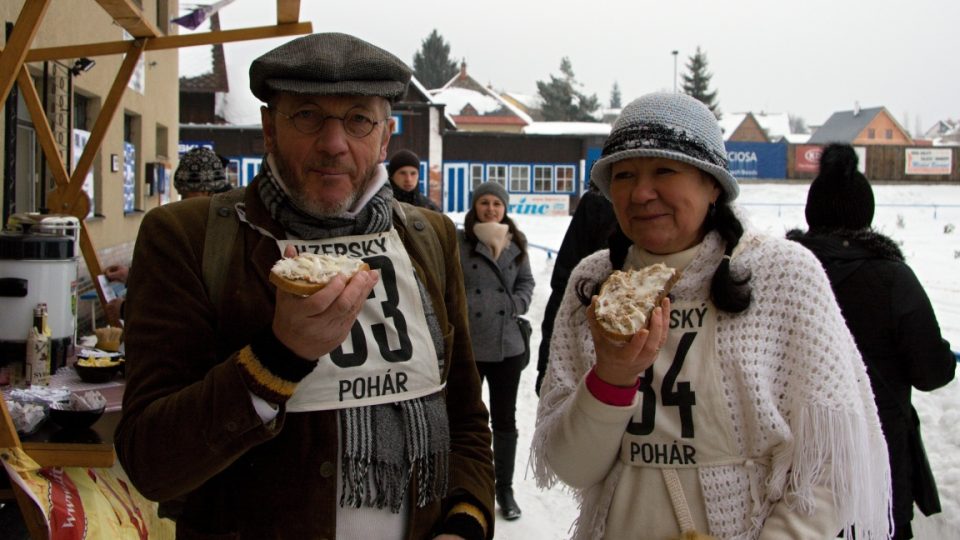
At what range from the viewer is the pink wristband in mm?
1977

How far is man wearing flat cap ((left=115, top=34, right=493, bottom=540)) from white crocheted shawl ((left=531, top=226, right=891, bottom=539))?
1.64ft

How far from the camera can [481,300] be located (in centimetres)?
558

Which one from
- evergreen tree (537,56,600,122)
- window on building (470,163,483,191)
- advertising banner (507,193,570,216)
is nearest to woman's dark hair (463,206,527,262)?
advertising banner (507,193,570,216)

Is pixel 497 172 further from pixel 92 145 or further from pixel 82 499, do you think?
pixel 82 499

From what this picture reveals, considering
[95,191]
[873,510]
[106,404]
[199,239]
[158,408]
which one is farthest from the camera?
[95,191]

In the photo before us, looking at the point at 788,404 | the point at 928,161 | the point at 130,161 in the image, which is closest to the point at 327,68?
the point at 788,404

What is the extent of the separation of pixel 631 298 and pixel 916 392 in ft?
16.9

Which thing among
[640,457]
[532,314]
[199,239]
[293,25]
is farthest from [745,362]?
[532,314]

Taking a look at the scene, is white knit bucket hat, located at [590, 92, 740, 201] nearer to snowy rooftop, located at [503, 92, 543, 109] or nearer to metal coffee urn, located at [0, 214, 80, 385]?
metal coffee urn, located at [0, 214, 80, 385]

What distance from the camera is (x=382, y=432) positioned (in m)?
1.88

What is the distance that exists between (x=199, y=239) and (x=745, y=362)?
141cm

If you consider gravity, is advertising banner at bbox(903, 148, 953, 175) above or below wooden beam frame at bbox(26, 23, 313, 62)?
above

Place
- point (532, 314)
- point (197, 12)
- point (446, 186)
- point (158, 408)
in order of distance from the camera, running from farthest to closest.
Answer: point (446, 186) → point (532, 314) → point (197, 12) → point (158, 408)

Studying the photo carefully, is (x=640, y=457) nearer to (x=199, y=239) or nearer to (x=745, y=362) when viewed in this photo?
(x=745, y=362)
